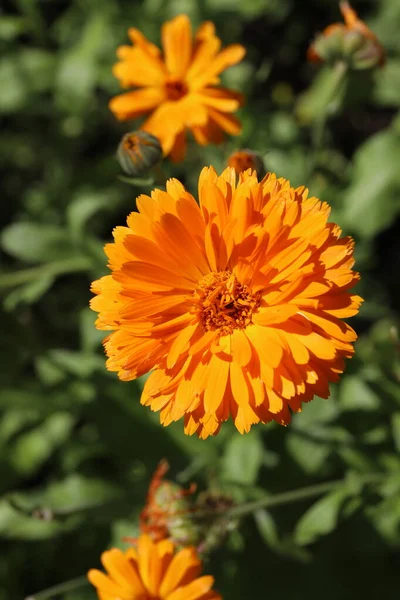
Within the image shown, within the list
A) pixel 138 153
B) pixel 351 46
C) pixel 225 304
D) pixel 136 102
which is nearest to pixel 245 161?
pixel 138 153

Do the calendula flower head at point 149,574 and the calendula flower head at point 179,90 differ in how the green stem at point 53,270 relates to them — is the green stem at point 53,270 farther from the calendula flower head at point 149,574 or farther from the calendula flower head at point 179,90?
the calendula flower head at point 149,574

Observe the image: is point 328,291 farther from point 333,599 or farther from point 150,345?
point 333,599

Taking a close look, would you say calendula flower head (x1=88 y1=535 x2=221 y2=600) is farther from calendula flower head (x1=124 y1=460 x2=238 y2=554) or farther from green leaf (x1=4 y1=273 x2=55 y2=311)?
green leaf (x1=4 y1=273 x2=55 y2=311)

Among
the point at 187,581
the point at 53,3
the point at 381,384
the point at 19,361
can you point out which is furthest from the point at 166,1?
the point at 187,581

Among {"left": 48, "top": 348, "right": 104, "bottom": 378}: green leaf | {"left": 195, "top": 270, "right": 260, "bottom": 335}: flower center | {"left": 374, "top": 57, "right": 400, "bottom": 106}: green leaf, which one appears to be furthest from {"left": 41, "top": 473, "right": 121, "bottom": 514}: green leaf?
{"left": 374, "top": 57, "right": 400, "bottom": 106}: green leaf

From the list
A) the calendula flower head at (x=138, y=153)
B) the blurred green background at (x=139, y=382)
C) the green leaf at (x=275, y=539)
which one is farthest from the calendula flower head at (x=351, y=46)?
the green leaf at (x=275, y=539)

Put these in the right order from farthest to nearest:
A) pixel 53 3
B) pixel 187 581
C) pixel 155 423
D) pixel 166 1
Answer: pixel 53 3
pixel 166 1
pixel 155 423
pixel 187 581

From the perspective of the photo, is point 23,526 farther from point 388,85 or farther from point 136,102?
point 388,85
